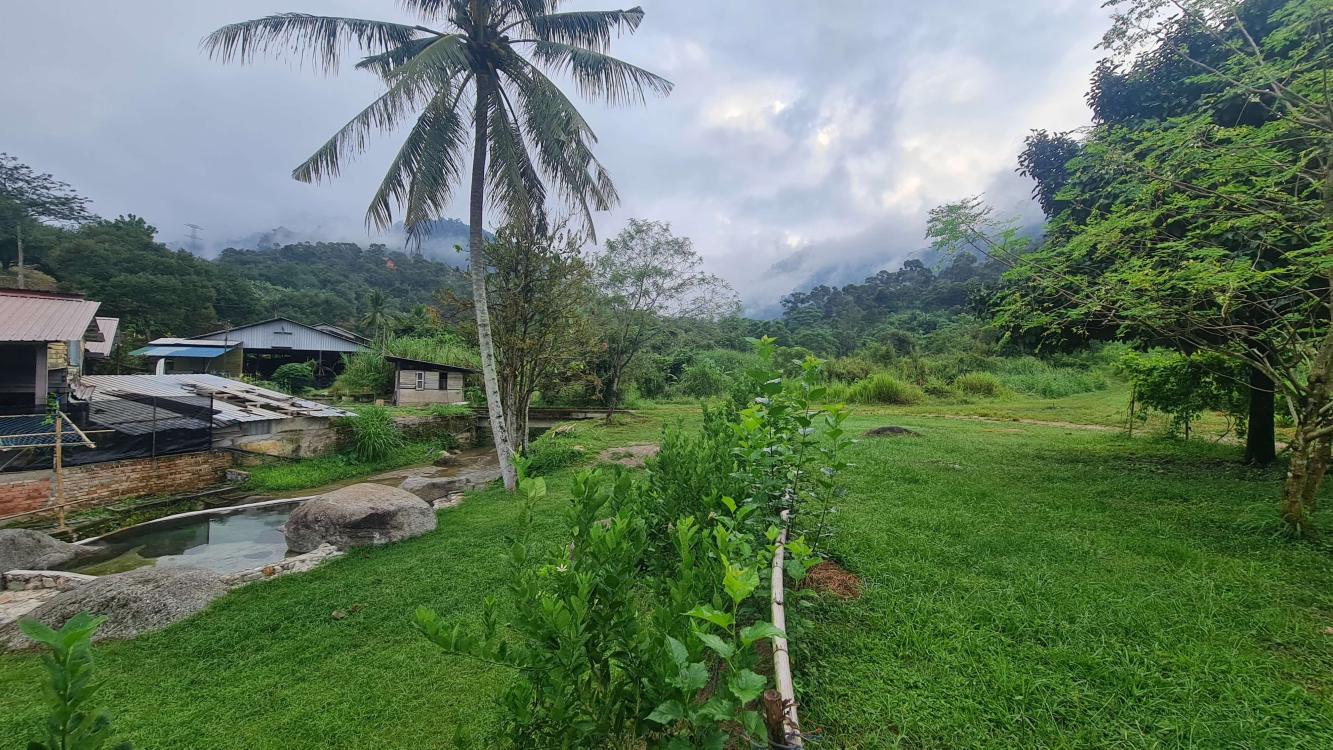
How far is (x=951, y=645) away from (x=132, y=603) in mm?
5803

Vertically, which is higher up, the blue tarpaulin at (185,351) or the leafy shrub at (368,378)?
the blue tarpaulin at (185,351)

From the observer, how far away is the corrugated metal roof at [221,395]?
11.5 metres

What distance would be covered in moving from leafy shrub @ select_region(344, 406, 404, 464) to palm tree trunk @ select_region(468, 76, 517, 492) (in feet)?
20.4

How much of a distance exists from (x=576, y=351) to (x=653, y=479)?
260 inches

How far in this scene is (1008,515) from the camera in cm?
452

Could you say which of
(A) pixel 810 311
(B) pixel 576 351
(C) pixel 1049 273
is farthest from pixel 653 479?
(A) pixel 810 311

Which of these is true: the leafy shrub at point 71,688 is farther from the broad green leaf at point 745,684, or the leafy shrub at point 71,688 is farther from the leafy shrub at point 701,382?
the leafy shrub at point 701,382

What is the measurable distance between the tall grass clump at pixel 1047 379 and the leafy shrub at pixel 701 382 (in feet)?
39.9

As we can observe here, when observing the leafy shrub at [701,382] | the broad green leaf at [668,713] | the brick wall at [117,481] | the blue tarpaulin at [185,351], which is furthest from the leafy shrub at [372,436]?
the blue tarpaulin at [185,351]

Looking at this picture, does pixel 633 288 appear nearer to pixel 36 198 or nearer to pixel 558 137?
pixel 558 137

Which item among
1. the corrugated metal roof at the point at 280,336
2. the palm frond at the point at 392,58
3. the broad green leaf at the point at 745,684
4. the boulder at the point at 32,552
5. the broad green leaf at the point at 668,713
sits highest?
the palm frond at the point at 392,58

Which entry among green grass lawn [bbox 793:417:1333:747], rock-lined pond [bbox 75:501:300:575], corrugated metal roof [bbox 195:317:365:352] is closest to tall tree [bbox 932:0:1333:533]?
green grass lawn [bbox 793:417:1333:747]

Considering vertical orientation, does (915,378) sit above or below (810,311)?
below

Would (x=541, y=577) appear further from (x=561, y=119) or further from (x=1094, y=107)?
(x=1094, y=107)
